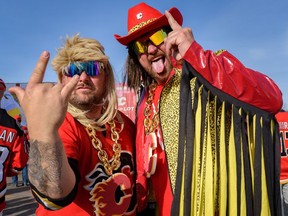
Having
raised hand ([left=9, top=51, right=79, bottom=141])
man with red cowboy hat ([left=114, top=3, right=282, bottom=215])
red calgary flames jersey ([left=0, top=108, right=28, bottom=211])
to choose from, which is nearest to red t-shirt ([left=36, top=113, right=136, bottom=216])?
raised hand ([left=9, top=51, right=79, bottom=141])

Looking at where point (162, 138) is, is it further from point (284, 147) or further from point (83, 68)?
point (284, 147)

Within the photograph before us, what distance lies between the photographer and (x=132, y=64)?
2.43 meters

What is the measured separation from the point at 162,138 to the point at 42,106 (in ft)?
3.05

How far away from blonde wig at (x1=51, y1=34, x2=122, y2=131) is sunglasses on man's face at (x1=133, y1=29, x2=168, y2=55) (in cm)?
24

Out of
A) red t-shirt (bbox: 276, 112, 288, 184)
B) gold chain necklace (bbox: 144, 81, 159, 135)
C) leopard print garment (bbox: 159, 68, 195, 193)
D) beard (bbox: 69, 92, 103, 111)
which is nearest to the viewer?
leopard print garment (bbox: 159, 68, 195, 193)

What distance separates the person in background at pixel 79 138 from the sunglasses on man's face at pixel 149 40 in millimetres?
247

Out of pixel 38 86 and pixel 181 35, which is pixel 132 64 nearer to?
pixel 181 35

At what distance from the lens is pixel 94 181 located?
1713 millimetres

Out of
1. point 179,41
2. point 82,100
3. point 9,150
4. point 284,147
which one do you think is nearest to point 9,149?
point 9,150

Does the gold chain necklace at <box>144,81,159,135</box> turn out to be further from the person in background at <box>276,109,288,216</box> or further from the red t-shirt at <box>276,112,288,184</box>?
the red t-shirt at <box>276,112,288,184</box>

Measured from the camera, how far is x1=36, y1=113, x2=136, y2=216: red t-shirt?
1.67 m

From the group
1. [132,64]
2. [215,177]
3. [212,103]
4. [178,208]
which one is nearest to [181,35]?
[212,103]

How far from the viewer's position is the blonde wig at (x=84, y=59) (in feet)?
6.11

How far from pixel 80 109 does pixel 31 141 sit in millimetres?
706
